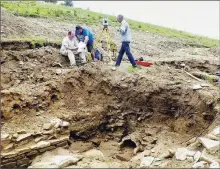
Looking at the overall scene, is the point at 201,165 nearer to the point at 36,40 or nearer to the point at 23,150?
the point at 23,150

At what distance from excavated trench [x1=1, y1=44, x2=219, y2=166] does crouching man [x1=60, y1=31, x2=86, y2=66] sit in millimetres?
517

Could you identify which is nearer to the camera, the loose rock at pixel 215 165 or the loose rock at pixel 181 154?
the loose rock at pixel 215 165

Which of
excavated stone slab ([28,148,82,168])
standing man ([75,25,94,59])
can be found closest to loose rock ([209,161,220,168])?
excavated stone slab ([28,148,82,168])

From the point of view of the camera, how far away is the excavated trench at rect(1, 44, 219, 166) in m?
10.6

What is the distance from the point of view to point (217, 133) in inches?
352

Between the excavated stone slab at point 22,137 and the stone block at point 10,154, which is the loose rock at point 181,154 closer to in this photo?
the excavated stone slab at point 22,137

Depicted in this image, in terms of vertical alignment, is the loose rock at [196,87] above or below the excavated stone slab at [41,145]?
above

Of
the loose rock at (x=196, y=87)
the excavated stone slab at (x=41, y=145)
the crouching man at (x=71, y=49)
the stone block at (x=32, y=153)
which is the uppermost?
the crouching man at (x=71, y=49)

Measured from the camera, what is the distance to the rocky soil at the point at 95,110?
9.46m

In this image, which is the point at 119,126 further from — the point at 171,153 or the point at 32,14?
the point at 32,14

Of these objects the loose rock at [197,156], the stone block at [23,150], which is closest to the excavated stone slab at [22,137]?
the stone block at [23,150]

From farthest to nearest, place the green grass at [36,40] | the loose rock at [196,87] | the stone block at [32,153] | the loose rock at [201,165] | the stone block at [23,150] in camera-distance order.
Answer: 1. the green grass at [36,40]
2. the loose rock at [196,87]
3. the stone block at [32,153]
4. the stone block at [23,150]
5. the loose rock at [201,165]

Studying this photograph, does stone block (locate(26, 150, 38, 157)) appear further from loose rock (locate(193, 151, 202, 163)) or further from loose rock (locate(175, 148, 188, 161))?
loose rock (locate(193, 151, 202, 163))

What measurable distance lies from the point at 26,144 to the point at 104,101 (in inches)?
123
